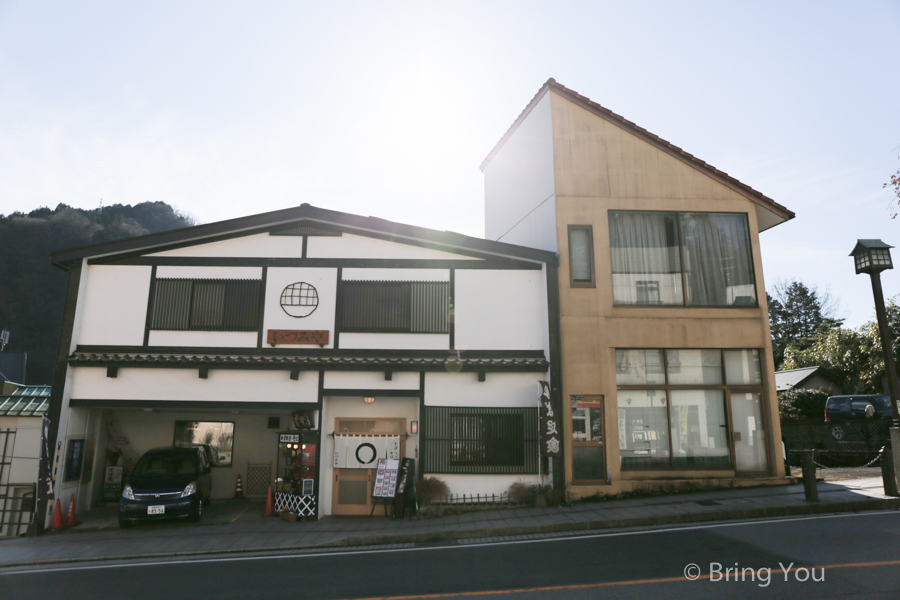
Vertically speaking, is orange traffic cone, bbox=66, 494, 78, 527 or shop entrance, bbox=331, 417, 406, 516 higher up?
shop entrance, bbox=331, 417, 406, 516

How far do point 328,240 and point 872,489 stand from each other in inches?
586

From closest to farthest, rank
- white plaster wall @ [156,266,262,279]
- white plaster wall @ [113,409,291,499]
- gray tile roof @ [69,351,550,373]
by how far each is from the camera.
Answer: gray tile roof @ [69,351,550,373] → white plaster wall @ [156,266,262,279] → white plaster wall @ [113,409,291,499]

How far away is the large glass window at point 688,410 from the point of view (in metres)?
13.5

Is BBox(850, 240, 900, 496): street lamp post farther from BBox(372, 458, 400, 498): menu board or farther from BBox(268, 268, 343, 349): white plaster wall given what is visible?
BBox(268, 268, 343, 349): white plaster wall

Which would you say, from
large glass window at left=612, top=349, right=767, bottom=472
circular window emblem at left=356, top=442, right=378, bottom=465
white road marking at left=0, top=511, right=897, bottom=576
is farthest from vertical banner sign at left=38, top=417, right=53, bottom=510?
large glass window at left=612, top=349, right=767, bottom=472

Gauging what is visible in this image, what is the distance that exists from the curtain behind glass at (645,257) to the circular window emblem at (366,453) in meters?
7.69

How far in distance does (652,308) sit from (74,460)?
15.8 m

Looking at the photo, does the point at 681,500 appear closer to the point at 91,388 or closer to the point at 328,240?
the point at 328,240

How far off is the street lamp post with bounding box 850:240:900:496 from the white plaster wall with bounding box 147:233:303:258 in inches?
569

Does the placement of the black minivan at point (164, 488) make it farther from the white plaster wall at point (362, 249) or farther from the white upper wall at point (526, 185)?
the white upper wall at point (526, 185)

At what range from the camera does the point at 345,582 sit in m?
7.67

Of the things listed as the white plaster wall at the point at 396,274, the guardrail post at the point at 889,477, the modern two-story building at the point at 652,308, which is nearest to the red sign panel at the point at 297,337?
the white plaster wall at the point at 396,274

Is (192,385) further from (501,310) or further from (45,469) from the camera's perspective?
(501,310)

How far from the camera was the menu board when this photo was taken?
12.8 m
